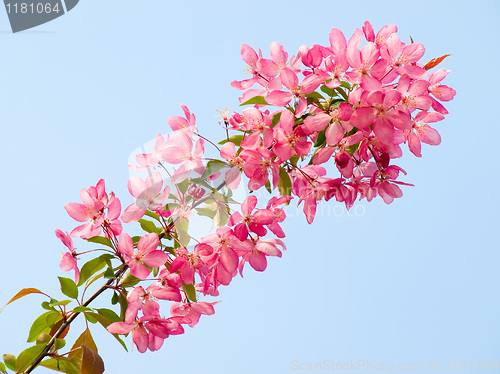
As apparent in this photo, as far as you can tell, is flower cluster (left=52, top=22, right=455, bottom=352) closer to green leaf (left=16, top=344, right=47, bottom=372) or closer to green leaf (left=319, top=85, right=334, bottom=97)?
green leaf (left=319, top=85, right=334, bottom=97)

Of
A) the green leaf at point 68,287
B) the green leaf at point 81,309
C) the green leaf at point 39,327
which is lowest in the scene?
the green leaf at point 39,327

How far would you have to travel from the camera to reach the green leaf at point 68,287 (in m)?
0.94

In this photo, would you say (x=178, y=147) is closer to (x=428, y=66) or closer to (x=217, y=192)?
(x=217, y=192)

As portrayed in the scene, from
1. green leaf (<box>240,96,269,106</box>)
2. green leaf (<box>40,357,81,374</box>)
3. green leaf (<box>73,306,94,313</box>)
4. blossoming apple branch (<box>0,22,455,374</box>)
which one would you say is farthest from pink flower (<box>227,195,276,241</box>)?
green leaf (<box>40,357,81,374</box>)

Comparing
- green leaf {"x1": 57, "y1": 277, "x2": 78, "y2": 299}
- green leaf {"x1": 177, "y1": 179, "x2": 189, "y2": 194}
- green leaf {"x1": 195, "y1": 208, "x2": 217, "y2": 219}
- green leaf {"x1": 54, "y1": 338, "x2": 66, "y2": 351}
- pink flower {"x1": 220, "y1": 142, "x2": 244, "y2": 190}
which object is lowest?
green leaf {"x1": 54, "y1": 338, "x2": 66, "y2": 351}

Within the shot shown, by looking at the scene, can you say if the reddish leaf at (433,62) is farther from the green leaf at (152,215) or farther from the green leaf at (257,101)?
the green leaf at (152,215)

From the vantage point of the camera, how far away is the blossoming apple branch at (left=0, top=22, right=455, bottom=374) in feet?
2.84

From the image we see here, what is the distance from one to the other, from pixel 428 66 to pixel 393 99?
0.21 m

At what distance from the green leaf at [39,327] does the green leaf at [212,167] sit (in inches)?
16.3


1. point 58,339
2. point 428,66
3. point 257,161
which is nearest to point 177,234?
point 257,161

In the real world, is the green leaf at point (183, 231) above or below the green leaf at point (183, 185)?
below

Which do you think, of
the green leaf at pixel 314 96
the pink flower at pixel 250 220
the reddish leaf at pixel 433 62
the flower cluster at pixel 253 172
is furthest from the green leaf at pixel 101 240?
the reddish leaf at pixel 433 62

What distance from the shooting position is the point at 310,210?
3.20 ft

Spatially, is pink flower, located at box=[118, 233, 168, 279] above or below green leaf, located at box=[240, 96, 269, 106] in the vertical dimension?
below
